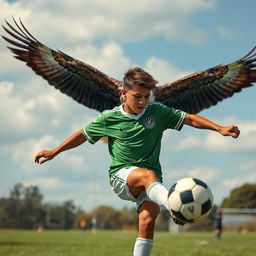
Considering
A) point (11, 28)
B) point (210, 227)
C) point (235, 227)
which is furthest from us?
point (210, 227)

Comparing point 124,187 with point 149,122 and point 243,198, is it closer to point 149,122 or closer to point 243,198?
point 149,122

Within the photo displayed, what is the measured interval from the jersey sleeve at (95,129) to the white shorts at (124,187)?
56 centimetres

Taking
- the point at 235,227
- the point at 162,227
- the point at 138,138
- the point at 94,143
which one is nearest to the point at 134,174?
the point at 138,138

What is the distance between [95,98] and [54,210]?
3087 inches

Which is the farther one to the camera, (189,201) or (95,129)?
(95,129)

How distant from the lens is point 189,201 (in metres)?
5.20

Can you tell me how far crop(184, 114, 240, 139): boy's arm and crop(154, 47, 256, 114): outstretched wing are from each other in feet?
20.4

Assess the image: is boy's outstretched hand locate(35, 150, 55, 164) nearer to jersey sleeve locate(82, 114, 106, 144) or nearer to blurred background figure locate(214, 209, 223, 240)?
jersey sleeve locate(82, 114, 106, 144)

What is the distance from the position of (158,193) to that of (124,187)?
0.69 m

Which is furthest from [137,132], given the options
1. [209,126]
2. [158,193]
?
[158,193]

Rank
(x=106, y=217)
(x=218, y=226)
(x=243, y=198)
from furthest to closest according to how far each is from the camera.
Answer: (x=243, y=198)
(x=106, y=217)
(x=218, y=226)

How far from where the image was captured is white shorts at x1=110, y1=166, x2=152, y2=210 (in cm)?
593

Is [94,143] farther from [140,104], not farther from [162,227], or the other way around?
[162,227]

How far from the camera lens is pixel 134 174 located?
580 cm
